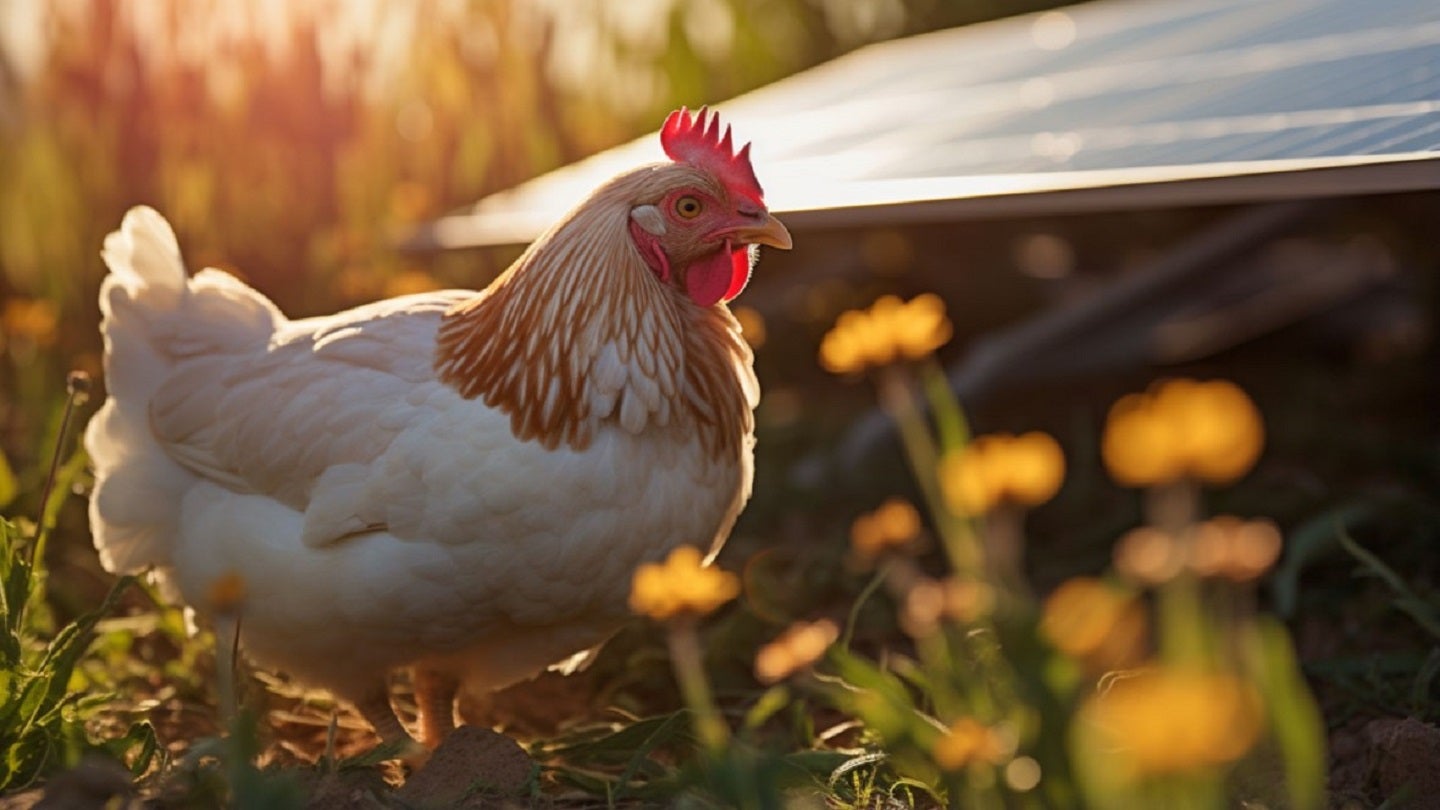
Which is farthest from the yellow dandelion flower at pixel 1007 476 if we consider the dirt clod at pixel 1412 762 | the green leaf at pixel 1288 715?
the dirt clod at pixel 1412 762

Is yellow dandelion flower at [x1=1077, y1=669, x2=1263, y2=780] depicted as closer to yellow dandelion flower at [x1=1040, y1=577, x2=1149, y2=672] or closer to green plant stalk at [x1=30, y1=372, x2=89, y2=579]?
yellow dandelion flower at [x1=1040, y1=577, x2=1149, y2=672]

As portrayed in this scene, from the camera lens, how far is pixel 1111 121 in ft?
11.3

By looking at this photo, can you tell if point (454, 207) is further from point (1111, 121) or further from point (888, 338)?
point (888, 338)

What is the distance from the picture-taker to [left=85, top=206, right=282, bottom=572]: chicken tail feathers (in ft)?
8.94

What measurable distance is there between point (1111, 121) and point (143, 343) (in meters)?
2.12

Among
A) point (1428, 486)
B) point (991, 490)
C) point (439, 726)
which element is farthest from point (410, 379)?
point (1428, 486)

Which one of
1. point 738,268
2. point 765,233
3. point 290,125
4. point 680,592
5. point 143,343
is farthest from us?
point 290,125

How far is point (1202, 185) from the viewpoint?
8.35ft

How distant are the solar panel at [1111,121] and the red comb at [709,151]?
519mm

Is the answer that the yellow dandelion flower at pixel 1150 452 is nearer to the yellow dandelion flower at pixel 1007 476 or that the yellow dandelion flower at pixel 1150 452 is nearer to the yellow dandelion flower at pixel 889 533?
the yellow dandelion flower at pixel 1007 476

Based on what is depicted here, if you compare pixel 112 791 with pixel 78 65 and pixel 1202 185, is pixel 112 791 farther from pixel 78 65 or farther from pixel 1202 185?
pixel 78 65

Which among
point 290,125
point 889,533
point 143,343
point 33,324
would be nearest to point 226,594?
point 889,533

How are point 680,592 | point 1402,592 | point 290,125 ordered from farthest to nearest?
point 290,125
point 1402,592
point 680,592

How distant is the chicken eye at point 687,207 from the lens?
246 cm
